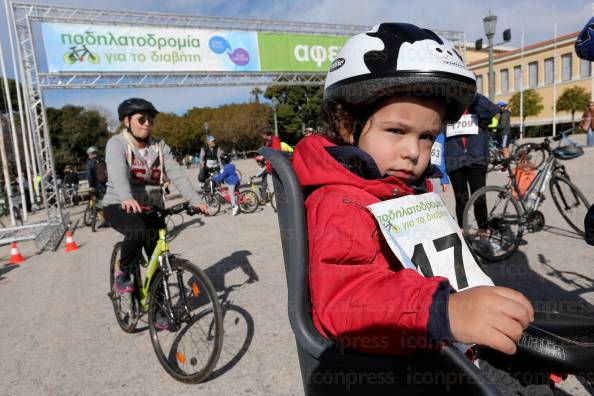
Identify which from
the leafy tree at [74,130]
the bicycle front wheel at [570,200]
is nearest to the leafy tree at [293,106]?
the leafy tree at [74,130]

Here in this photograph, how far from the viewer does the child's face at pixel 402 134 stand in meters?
1.35

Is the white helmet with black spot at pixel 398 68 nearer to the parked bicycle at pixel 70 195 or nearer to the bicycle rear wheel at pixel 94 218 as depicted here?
the bicycle rear wheel at pixel 94 218

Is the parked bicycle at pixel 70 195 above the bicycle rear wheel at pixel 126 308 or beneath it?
above

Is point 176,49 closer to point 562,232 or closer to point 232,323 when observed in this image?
point 232,323

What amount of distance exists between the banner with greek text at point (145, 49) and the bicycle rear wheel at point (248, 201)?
5821mm

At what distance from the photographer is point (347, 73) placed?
1.41m

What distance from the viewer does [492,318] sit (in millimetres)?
864

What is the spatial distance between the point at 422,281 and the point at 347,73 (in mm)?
816

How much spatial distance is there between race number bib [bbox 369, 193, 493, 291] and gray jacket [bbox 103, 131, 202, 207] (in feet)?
7.16

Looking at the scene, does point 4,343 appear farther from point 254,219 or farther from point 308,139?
point 254,219

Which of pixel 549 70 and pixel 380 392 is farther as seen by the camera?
pixel 549 70

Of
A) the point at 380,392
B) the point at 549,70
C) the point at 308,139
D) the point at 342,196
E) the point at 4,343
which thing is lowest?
the point at 4,343

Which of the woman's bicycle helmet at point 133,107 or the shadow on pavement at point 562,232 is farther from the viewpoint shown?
the shadow on pavement at point 562,232

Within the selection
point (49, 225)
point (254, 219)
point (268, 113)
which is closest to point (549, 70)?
point (268, 113)
